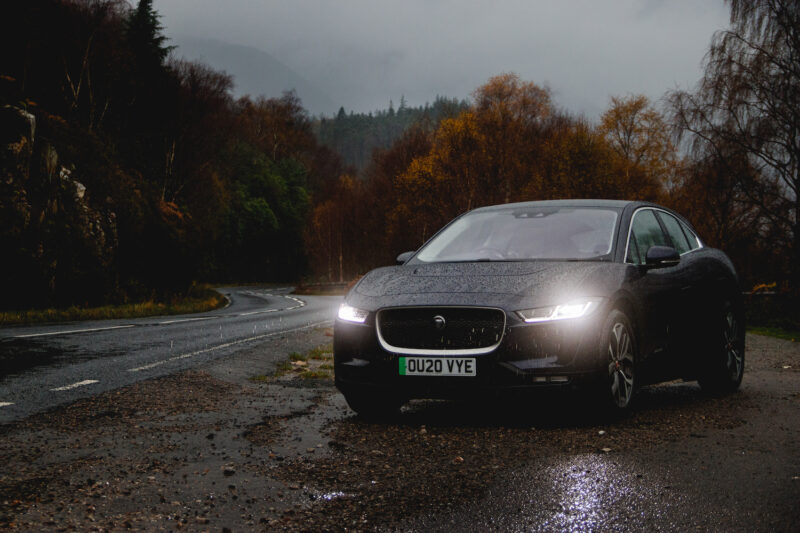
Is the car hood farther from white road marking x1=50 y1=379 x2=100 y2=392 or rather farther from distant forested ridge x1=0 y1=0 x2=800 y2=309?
distant forested ridge x1=0 y1=0 x2=800 y2=309

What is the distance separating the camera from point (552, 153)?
50969 mm

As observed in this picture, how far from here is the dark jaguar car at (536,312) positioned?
5.91 m

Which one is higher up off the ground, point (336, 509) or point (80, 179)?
point (80, 179)

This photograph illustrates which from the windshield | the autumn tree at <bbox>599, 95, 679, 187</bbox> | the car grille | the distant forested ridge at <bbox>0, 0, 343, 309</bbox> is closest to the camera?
the car grille

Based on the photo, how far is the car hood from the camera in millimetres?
6059

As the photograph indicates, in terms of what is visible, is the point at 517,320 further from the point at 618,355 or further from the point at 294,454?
the point at 294,454

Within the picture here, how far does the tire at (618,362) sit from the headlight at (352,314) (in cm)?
174

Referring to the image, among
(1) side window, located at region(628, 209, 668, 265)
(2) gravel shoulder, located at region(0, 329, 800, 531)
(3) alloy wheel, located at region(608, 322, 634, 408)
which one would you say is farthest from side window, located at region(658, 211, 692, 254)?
(3) alloy wheel, located at region(608, 322, 634, 408)

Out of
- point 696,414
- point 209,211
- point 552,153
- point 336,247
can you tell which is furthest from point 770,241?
point 336,247

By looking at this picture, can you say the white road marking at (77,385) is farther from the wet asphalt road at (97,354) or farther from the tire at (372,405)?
the tire at (372,405)

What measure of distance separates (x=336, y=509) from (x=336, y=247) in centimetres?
7726

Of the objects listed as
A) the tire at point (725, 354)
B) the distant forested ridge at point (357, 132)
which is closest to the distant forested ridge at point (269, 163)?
the tire at point (725, 354)

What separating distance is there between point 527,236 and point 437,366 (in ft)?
5.96

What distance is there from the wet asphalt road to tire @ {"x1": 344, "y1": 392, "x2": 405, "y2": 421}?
2611 mm
